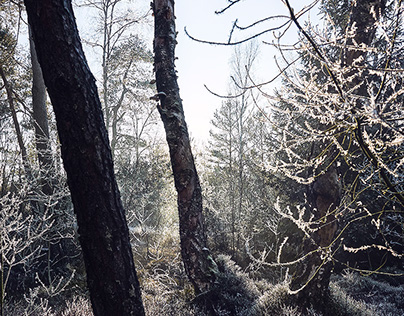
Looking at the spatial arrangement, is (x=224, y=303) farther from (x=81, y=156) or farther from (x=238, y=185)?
(x=238, y=185)

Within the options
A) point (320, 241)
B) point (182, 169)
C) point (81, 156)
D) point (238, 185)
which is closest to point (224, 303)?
point (320, 241)

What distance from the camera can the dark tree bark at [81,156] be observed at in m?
1.50

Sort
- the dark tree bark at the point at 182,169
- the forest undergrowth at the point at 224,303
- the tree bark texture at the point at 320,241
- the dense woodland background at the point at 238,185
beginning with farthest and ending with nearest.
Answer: the dark tree bark at the point at 182,169 → the forest undergrowth at the point at 224,303 → the tree bark texture at the point at 320,241 → the dense woodland background at the point at 238,185

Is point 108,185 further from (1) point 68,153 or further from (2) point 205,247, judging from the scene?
(2) point 205,247

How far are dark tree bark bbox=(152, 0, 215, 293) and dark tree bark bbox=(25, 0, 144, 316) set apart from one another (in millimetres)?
2198

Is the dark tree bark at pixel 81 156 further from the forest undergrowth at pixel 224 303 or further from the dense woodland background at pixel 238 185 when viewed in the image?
the forest undergrowth at pixel 224 303

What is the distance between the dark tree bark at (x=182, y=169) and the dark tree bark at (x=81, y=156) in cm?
220

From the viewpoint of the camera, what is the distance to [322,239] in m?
3.38

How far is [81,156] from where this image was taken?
1.50m

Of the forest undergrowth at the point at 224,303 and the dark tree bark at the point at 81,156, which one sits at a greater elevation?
the dark tree bark at the point at 81,156

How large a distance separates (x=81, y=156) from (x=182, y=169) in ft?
7.53

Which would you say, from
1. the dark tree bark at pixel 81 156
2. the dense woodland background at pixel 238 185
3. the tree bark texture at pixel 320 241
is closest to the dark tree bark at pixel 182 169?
the dense woodland background at pixel 238 185

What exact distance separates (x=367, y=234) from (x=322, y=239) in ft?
18.4

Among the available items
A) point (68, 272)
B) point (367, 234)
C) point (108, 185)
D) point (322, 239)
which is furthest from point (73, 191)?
point (367, 234)
